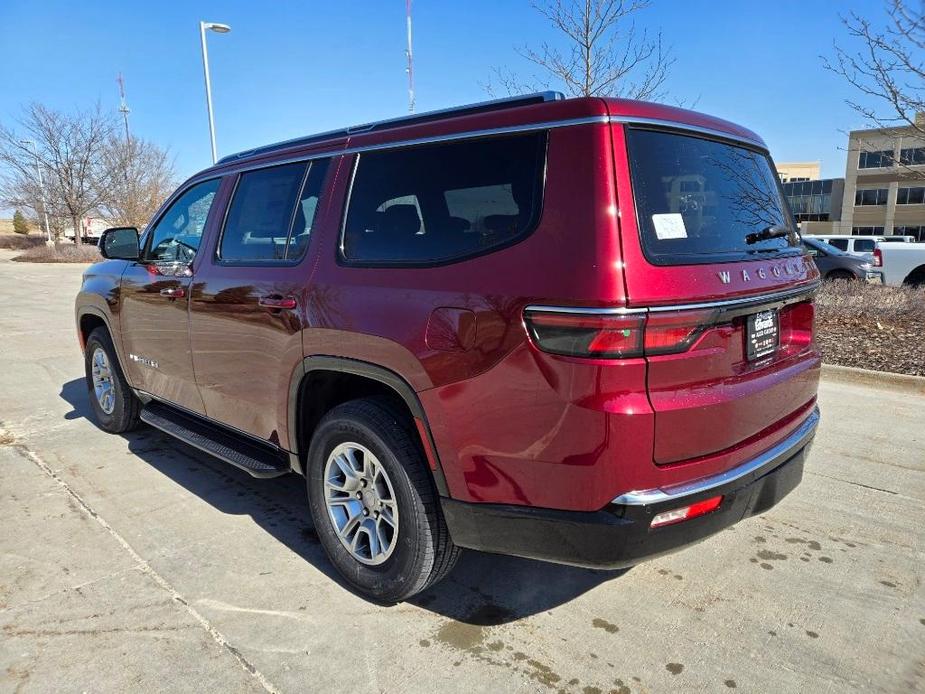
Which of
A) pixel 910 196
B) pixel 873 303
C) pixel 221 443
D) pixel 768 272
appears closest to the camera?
pixel 768 272

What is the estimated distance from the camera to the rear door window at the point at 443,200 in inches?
88.7

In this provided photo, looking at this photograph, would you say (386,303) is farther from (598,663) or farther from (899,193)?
(899,193)

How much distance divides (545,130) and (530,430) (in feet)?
3.42

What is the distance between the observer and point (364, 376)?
2.66 meters

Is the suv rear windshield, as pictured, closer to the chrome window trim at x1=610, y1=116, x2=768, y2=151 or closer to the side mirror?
the chrome window trim at x1=610, y1=116, x2=768, y2=151

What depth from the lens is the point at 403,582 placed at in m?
2.63

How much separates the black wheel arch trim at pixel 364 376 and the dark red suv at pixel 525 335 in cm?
1

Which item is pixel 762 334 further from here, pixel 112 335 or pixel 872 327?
pixel 872 327

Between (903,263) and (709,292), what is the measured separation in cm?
1577

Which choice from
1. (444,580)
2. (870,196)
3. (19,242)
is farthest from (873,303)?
(870,196)

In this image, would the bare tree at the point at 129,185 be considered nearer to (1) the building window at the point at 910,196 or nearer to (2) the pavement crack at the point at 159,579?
(2) the pavement crack at the point at 159,579

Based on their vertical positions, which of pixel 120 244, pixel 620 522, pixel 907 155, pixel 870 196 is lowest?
pixel 620 522

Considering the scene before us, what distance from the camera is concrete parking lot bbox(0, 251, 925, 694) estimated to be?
92.4 inches

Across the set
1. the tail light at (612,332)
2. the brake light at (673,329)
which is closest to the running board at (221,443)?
the tail light at (612,332)
